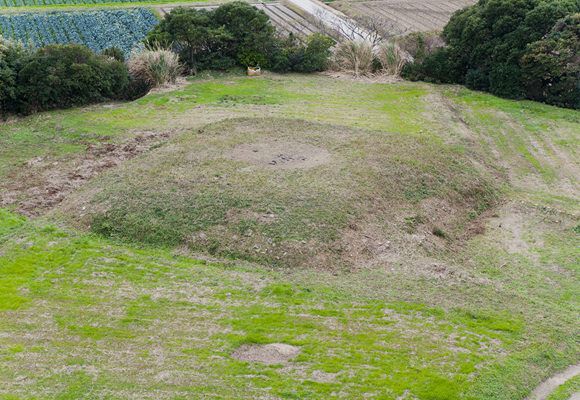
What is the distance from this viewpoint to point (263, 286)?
58.1 feet

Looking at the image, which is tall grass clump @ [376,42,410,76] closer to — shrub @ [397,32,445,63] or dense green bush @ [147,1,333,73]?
shrub @ [397,32,445,63]

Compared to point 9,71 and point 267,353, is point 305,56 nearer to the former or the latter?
point 9,71

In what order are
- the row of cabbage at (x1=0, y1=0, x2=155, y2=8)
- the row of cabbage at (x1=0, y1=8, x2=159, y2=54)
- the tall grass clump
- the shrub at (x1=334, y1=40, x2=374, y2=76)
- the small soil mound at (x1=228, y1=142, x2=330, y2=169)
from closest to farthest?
1. the small soil mound at (x1=228, y1=142, x2=330, y2=169)
2. the tall grass clump
3. the shrub at (x1=334, y1=40, x2=374, y2=76)
4. the row of cabbage at (x1=0, y1=8, x2=159, y2=54)
5. the row of cabbage at (x1=0, y1=0, x2=155, y2=8)

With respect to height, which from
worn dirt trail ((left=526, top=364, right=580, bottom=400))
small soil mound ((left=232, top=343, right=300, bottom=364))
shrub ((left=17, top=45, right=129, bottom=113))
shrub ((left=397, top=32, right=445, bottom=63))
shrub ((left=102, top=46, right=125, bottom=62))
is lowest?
small soil mound ((left=232, top=343, right=300, bottom=364))

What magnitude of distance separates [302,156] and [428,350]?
11174mm

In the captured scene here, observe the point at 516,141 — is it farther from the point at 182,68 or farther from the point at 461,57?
the point at 182,68

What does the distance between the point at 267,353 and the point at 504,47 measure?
82.1 ft

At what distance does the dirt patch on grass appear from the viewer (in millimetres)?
22688

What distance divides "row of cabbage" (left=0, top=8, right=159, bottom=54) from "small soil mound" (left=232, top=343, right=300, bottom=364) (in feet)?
99.5

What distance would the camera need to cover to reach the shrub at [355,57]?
3744 centimetres

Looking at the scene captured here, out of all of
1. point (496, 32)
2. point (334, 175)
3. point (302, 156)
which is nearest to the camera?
point (334, 175)

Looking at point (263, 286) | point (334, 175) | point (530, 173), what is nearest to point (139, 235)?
point (263, 286)

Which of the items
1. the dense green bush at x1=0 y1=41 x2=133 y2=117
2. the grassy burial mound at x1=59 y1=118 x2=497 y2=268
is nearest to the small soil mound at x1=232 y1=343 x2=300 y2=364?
the grassy burial mound at x1=59 y1=118 x2=497 y2=268

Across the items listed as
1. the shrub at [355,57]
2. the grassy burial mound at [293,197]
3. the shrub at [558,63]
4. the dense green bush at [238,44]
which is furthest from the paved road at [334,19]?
the grassy burial mound at [293,197]
